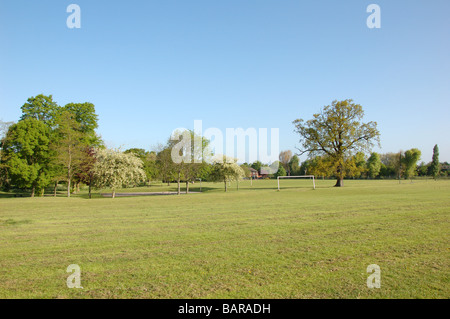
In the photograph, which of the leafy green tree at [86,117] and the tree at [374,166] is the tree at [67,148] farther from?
the tree at [374,166]

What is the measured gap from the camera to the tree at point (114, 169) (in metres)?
33.5

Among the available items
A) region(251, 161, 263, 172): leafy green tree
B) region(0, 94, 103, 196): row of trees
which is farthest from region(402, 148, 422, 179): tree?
region(0, 94, 103, 196): row of trees

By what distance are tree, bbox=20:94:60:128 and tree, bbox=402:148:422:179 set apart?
10178cm

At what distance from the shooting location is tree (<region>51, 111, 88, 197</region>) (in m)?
31.9

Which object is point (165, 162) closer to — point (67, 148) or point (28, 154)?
point (67, 148)

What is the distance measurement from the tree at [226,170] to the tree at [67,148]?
761 inches

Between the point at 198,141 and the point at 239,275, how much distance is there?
37945 mm

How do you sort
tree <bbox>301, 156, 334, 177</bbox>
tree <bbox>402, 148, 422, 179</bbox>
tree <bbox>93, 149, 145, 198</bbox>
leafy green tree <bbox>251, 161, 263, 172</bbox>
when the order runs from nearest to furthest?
1. tree <bbox>93, 149, 145, 198</bbox>
2. tree <bbox>301, 156, 334, 177</bbox>
3. tree <bbox>402, 148, 422, 179</bbox>
4. leafy green tree <bbox>251, 161, 263, 172</bbox>

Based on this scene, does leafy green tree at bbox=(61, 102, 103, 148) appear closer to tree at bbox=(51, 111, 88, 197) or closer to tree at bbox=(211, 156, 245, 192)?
tree at bbox=(51, 111, 88, 197)

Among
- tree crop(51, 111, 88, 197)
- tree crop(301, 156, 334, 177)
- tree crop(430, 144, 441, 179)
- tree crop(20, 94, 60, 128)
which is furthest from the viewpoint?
tree crop(430, 144, 441, 179)

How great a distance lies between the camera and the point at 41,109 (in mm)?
39125

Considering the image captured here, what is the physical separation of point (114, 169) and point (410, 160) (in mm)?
96841

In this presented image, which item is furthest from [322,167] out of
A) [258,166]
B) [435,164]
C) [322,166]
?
[258,166]
